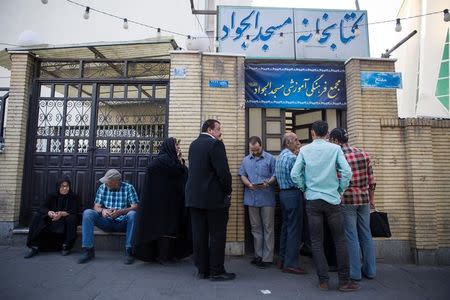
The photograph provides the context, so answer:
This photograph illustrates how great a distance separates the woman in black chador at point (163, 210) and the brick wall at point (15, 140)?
2.62 meters

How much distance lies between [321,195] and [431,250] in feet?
9.49

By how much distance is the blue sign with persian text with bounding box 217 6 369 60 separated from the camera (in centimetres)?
654

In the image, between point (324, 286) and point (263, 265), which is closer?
point (324, 286)

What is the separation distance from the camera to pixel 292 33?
21.7 ft

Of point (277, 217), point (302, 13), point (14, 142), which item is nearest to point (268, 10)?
point (302, 13)

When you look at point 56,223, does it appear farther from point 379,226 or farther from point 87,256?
point 379,226

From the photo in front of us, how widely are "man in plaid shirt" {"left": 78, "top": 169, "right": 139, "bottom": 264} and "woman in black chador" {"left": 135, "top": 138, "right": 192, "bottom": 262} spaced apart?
35 cm

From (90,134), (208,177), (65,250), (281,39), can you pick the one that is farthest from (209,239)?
(281,39)

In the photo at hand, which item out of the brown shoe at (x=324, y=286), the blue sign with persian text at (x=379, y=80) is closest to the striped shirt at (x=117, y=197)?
the brown shoe at (x=324, y=286)

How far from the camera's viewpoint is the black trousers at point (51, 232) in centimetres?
507

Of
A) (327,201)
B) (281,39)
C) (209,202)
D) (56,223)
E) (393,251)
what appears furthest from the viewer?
(281,39)

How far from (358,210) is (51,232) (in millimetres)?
4645

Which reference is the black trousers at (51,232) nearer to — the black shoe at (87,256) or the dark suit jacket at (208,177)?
the black shoe at (87,256)

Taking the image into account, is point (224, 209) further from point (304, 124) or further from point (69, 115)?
point (69, 115)
